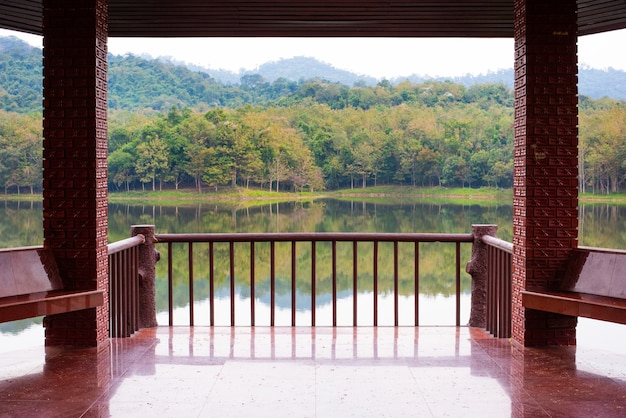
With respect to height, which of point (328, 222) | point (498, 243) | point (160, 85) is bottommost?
point (328, 222)

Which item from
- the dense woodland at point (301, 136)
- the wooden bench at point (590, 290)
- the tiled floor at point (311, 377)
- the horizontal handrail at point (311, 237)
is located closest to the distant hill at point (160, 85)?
the dense woodland at point (301, 136)

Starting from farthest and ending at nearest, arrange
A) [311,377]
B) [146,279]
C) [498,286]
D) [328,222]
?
1. [328,222]
2. [146,279]
3. [498,286]
4. [311,377]

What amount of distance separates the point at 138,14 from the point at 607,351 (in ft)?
15.0

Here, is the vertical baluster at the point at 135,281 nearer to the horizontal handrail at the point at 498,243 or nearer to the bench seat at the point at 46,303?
the bench seat at the point at 46,303

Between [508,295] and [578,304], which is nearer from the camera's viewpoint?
[578,304]

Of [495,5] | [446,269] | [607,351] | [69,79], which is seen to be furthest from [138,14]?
[446,269]

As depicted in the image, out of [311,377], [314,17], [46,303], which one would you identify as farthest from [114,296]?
[314,17]

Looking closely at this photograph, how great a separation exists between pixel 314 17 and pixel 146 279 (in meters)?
2.67

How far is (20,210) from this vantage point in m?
30.1

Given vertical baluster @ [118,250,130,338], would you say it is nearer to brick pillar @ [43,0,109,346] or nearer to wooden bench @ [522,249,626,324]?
brick pillar @ [43,0,109,346]

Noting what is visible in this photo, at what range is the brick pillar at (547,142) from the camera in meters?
5.26

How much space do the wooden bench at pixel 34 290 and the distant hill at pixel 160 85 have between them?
22277mm

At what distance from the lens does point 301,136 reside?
1238 inches

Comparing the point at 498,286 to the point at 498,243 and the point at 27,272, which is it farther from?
the point at 27,272
